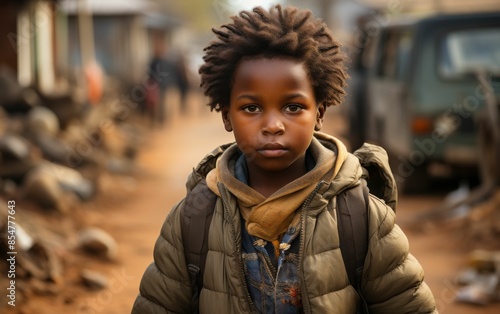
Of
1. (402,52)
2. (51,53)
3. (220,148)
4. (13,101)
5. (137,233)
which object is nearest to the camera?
(220,148)

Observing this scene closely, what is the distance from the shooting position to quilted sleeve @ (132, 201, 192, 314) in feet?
7.80

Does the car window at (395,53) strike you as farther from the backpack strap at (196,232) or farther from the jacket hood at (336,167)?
the backpack strap at (196,232)

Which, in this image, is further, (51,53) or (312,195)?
(51,53)

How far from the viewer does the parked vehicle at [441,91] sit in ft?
27.8

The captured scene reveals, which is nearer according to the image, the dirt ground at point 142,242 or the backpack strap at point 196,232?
the backpack strap at point 196,232

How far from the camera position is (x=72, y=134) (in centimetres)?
1212

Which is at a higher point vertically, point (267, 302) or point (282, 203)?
point (282, 203)

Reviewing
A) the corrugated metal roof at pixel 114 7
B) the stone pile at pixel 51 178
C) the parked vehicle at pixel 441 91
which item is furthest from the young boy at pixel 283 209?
the corrugated metal roof at pixel 114 7

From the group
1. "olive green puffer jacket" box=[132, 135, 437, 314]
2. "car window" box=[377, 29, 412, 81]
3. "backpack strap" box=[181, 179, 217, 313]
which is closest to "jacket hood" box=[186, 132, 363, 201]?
"olive green puffer jacket" box=[132, 135, 437, 314]

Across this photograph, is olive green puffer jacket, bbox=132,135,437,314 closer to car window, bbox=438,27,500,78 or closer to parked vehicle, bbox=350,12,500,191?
Answer: parked vehicle, bbox=350,12,500,191

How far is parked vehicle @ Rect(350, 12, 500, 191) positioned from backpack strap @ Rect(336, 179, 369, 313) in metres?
5.95

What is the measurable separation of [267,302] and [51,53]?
15.9 metres

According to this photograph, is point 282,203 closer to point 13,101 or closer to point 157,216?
point 157,216

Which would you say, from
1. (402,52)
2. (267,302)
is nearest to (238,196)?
(267,302)
